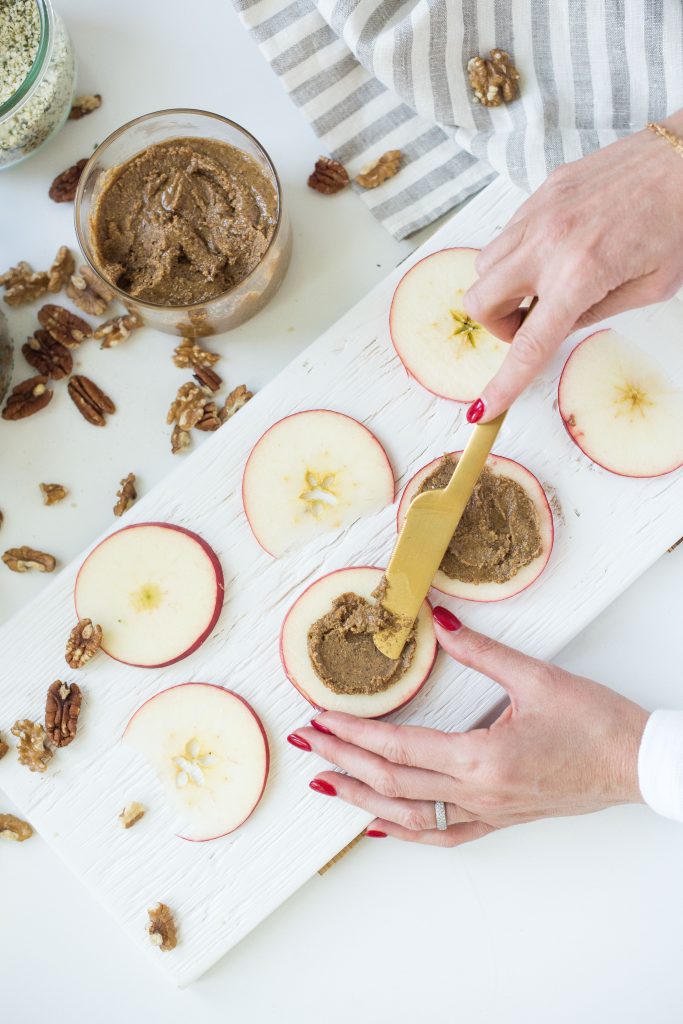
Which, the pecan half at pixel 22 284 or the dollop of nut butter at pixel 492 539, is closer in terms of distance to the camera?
the dollop of nut butter at pixel 492 539

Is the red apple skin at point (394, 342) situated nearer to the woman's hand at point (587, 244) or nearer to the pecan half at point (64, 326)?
the woman's hand at point (587, 244)

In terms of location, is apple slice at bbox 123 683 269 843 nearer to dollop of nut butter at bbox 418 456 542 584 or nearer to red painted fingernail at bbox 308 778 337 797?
red painted fingernail at bbox 308 778 337 797

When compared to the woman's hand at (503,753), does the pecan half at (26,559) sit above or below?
above

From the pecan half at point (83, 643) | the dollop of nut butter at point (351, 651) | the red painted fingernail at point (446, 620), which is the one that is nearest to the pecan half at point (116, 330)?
the pecan half at point (83, 643)

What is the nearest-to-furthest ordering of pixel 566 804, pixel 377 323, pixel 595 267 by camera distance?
pixel 595 267 → pixel 566 804 → pixel 377 323

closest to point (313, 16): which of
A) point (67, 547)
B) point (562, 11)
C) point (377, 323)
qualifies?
point (562, 11)

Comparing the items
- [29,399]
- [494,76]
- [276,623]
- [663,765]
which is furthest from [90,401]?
[663,765]

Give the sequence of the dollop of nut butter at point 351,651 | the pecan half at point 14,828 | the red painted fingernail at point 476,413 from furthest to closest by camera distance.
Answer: the pecan half at point 14,828 → the dollop of nut butter at point 351,651 → the red painted fingernail at point 476,413

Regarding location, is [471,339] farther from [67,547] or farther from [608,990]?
[608,990]
